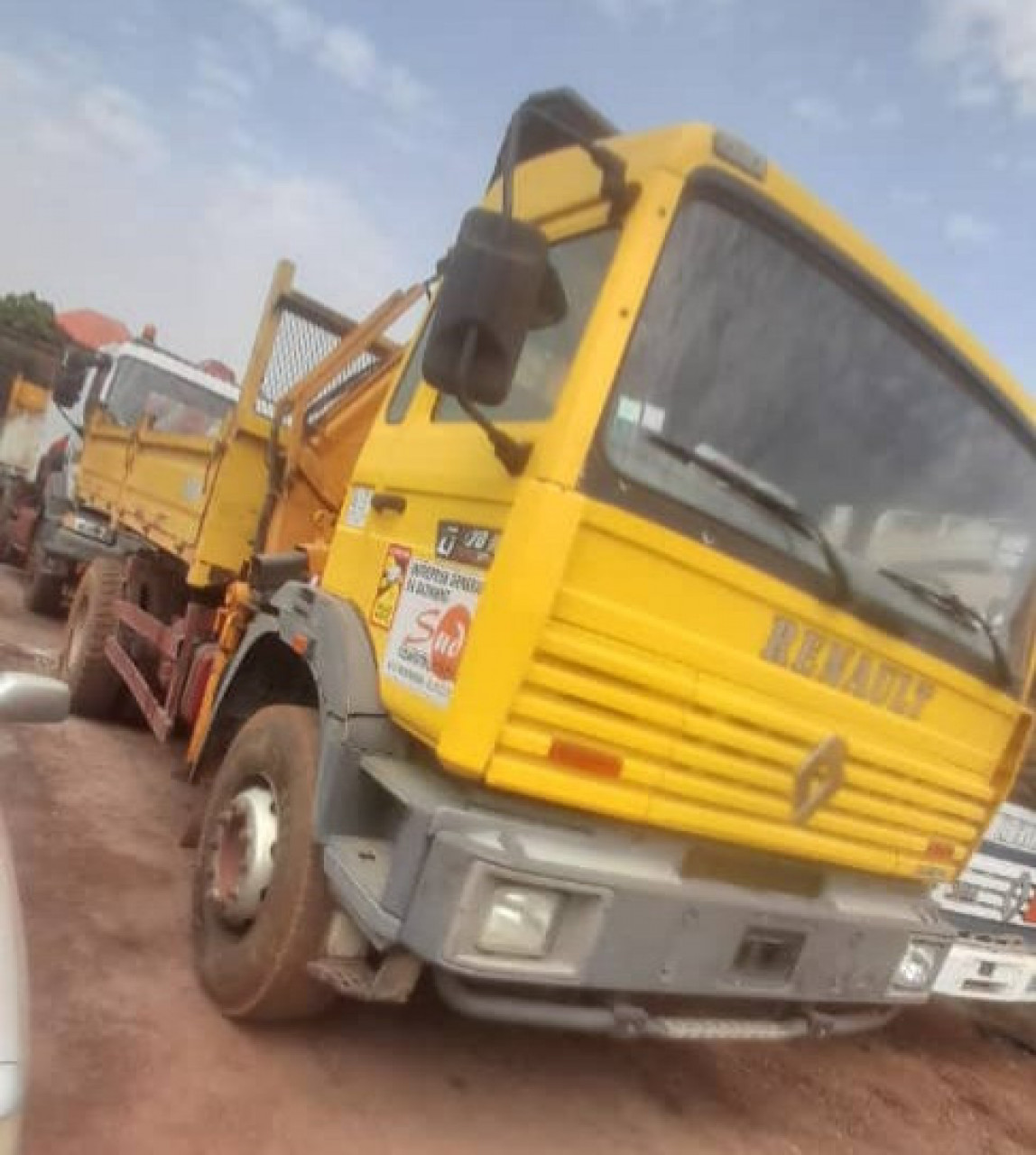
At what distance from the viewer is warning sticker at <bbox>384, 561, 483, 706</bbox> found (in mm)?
2340

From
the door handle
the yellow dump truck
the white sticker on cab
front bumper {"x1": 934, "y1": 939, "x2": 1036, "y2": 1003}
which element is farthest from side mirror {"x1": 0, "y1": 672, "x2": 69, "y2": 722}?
front bumper {"x1": 934, "y1": 939, "x2": 1036, "y2": 1003}

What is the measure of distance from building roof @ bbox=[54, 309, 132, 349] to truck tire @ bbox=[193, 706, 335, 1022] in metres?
21.8

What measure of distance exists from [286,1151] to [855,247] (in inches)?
108

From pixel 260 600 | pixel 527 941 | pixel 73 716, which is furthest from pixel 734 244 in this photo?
pixel 73 716

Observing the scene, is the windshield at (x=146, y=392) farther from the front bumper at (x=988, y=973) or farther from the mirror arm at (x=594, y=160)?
the front bumper at (x=988, y=973)

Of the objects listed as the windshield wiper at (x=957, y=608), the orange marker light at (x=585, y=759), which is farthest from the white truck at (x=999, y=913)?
the orange marker light at (x=585, y=759)

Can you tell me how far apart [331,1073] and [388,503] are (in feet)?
5.45

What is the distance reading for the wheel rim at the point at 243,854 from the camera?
2.81m

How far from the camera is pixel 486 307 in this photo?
6.81 ft

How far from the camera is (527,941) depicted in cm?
217

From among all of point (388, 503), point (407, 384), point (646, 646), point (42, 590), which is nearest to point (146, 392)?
point (42, 590)

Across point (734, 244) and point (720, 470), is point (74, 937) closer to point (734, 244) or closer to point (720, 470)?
point (720, 470)

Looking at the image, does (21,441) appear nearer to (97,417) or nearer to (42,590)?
(42,590)

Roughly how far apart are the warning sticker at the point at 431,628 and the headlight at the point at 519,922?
0.47 metres
